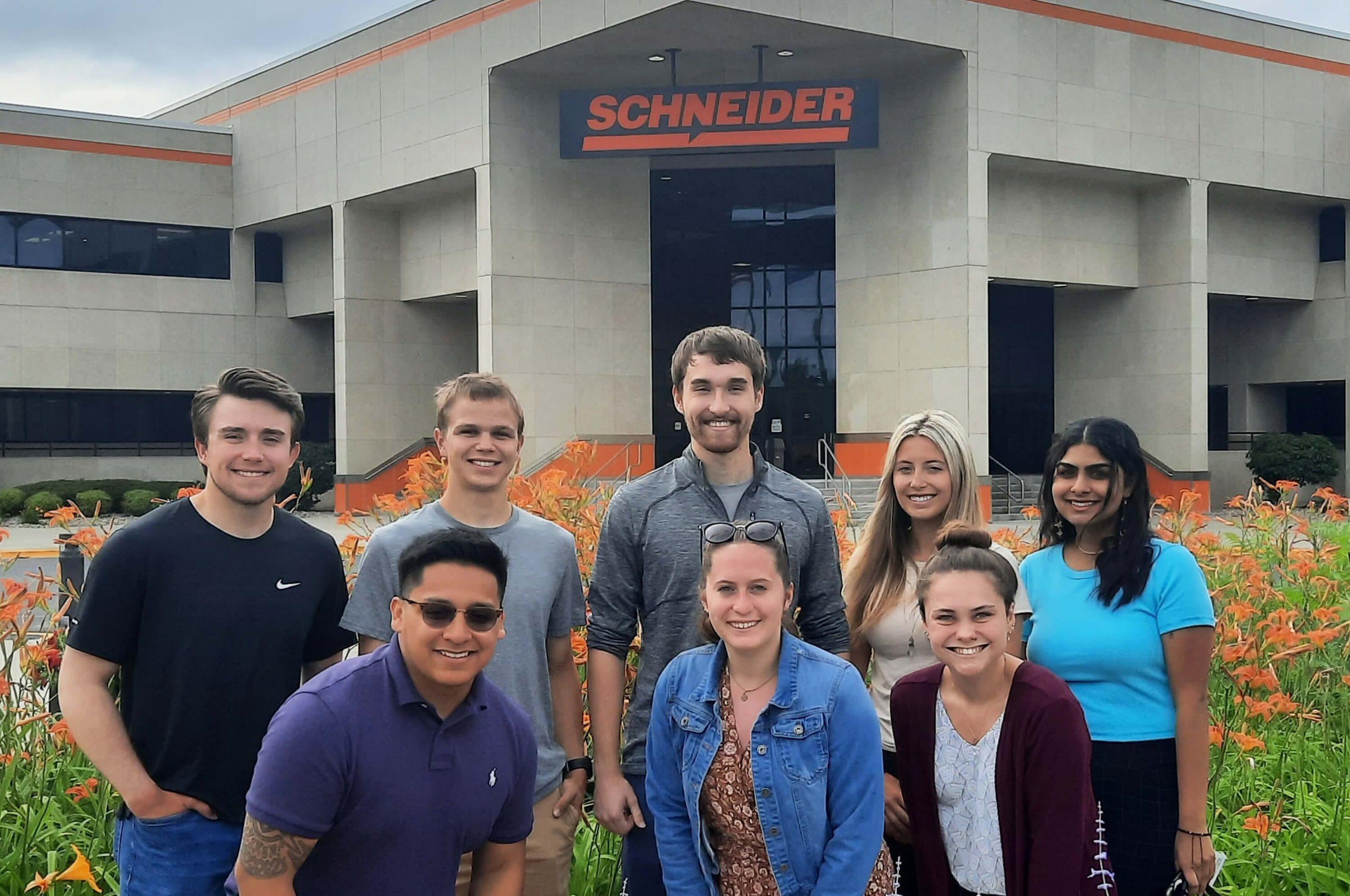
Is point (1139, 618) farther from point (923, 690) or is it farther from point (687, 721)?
point (687, 721)

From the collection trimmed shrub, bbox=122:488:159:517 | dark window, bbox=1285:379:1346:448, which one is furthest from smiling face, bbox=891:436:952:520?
dark window, bbox=1285:379:1346:448

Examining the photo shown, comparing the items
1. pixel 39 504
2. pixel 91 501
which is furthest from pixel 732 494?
pixel 91 501

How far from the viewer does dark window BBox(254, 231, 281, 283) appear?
3312cm

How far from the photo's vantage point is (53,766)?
16.5 ft

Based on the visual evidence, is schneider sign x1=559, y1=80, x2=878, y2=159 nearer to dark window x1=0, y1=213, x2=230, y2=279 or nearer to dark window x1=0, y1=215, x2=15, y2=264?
dark window x1=0, y1=213, x2=230, y2=279

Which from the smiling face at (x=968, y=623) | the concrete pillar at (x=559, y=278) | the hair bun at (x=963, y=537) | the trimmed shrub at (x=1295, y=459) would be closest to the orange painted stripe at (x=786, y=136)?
the concrete pillar at (x=559, y=278)

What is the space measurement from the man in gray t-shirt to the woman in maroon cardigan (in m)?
1.04

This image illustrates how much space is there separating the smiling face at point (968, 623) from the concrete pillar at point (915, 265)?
20.6m

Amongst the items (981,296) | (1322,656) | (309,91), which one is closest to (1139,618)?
(1322,656)

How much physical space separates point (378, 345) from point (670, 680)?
26.4 metres

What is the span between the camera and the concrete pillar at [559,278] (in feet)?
80.8

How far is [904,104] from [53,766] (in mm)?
22203

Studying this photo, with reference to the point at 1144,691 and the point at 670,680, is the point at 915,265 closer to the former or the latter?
the point at 1144,691

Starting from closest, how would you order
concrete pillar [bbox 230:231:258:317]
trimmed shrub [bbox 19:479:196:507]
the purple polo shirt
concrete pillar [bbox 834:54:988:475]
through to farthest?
1. the purple polo shirt
2. concrete pillar [bbox 834:54:988:475]
3. trimmed shrub [bbox 19:479:196:507]
4. concrete pillar [bbox 230:231:258:317]
